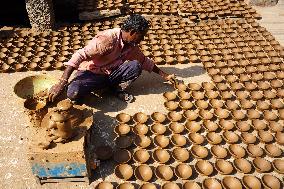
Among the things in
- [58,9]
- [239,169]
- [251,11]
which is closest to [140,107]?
[239,169]

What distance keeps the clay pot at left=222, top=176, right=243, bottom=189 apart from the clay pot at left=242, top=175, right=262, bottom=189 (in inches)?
2.5

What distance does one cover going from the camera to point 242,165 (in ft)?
11.5

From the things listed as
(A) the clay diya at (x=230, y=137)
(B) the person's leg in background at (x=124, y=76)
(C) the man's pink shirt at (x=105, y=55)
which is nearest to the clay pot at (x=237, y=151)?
(A) the clay diya at (x=230, y=137)

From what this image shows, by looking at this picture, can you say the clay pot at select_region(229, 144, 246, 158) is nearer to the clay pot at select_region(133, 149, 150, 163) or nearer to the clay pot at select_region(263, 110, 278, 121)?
the clay pot at select_region(263, 110, 278, 121)

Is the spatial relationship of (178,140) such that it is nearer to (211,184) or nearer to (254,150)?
Answer: (211,184)

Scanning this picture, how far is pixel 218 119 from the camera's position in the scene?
13.7 feet

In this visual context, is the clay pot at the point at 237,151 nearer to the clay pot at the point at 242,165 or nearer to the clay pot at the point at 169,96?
the clay pot at the point at 242,165

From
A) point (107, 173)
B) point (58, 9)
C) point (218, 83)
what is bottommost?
point (107, 173)

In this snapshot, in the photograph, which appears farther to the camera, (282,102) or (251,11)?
(251,11)

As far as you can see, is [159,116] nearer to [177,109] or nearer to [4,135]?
[177,109]

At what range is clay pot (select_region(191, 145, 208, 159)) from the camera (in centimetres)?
358

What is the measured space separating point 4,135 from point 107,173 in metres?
1.52

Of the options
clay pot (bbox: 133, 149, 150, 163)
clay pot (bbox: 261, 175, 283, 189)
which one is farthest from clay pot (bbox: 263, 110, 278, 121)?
clay pot (bbox: 133, 149, 150, 163)

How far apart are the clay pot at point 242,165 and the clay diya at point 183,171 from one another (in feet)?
1.82
